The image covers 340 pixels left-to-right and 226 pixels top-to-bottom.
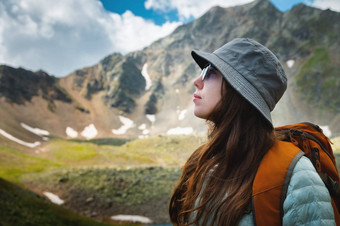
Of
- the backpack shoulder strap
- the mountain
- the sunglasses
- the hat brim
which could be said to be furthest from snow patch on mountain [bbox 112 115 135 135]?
the backpack shoulder strap

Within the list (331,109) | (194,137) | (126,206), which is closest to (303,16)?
(331,109)

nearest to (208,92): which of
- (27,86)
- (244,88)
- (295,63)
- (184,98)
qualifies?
(244,88)

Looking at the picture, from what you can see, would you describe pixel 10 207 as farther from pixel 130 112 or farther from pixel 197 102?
pixel 130 112

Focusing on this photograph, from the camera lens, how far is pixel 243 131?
2.65 meters

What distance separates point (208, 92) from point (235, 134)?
2.11 ft

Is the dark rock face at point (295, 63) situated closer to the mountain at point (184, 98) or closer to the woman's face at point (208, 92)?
the mountain at point (184, 98)

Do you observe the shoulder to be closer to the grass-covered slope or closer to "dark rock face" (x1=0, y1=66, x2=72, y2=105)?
the grass-covered slope

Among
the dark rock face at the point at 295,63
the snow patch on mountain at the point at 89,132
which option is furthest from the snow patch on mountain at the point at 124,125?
the snow patch on mountain at the point at 89,132

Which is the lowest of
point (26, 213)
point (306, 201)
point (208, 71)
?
point (306, 201)

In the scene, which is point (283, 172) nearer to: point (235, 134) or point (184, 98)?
point (235, 134)

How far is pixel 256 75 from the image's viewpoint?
2609 mm

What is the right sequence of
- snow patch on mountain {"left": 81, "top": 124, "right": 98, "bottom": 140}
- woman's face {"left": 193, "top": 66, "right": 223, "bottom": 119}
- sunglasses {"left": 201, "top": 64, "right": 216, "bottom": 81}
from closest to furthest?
woman's face {"left": 193, "top": 66, "right": 223, "bottom": 119} < sunglasses {"left": 201, "top": 64, "right": 216, "bottom": 81} < snow patch on mountain {"left": 81, "top": 124, "right": 98, "bottom": 140}

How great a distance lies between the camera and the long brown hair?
7.79ft

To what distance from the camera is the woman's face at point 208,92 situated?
2.88 metres
